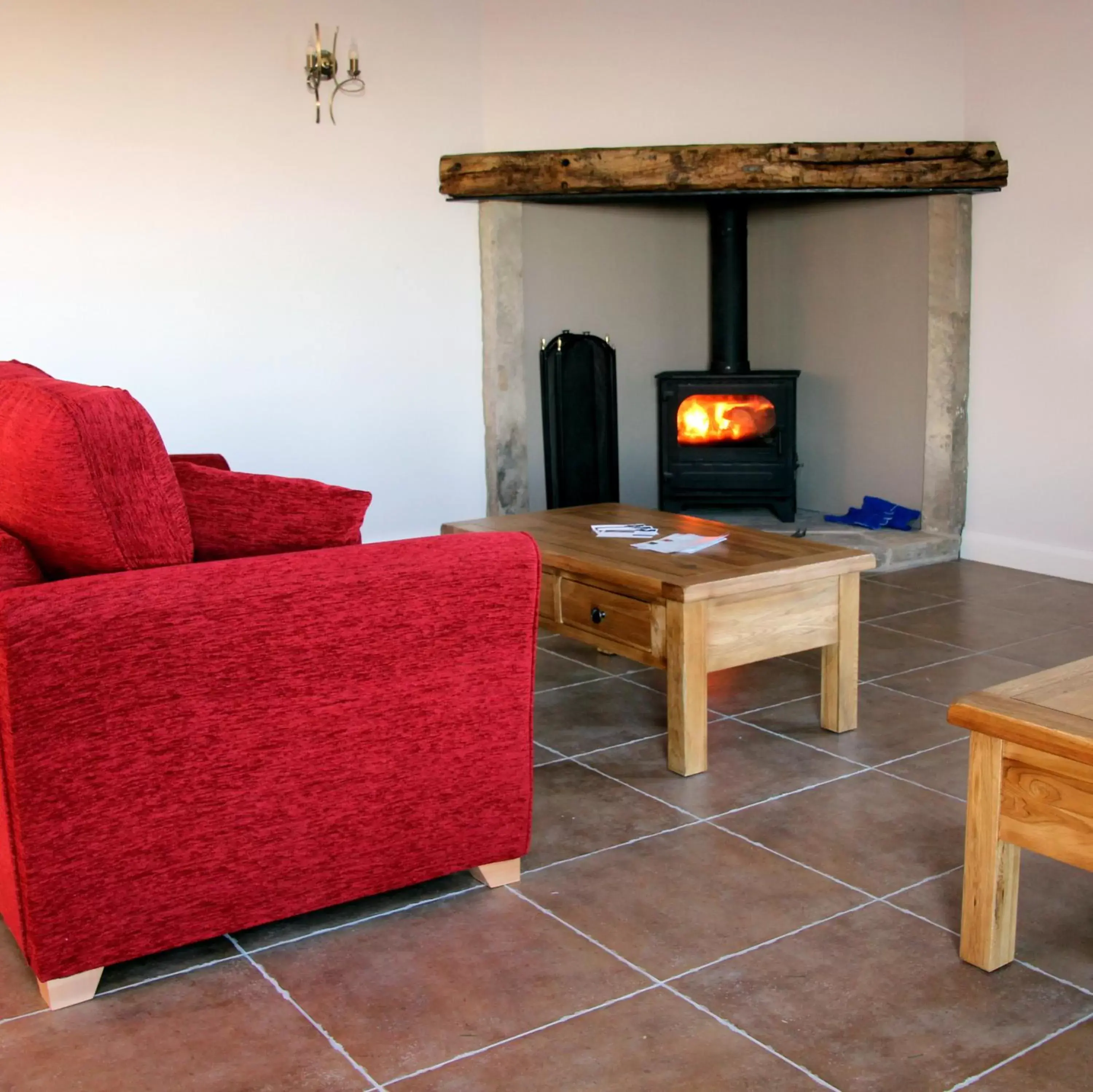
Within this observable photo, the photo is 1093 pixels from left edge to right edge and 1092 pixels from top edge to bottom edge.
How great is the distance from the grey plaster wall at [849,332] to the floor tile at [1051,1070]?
4247 millimetres

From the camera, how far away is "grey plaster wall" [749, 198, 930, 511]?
5898 millimetres

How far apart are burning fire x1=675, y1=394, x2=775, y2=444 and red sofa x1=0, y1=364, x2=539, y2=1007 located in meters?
3.97

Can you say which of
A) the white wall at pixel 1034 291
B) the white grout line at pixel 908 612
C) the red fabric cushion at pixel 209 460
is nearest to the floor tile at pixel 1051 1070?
the white grout line at pixel 908 612

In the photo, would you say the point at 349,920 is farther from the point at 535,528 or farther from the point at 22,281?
the point at 22,281

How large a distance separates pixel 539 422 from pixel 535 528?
7.34 feet

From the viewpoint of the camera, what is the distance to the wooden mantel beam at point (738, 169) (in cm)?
548

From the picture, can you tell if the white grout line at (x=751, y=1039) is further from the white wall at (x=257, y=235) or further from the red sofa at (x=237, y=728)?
the white wall at (x=257, y=235)

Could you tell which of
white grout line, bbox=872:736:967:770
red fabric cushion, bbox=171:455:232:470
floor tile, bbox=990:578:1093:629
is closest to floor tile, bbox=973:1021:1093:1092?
white grout line, bbox=872:736:967:770

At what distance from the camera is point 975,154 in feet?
17.8

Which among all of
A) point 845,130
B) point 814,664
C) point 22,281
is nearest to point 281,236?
point 22,281

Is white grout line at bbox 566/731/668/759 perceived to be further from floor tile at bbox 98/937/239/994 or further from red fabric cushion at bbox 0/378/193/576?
red fabric cushion at bbox 0/378/193/576

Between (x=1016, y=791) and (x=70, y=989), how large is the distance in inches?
65.5

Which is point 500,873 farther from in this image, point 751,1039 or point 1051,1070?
point 1051,1070

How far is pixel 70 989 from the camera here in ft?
6.96
